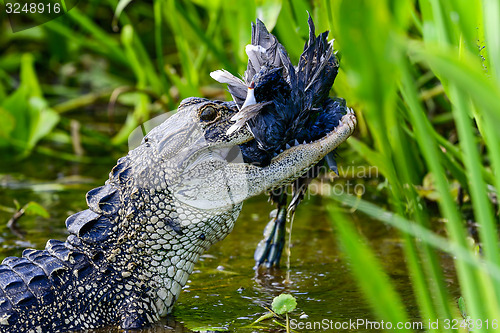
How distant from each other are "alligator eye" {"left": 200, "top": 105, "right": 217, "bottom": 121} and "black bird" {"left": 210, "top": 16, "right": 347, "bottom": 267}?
102 millimetres

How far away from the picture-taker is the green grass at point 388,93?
107cm

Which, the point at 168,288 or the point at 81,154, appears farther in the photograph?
the point at 81,154

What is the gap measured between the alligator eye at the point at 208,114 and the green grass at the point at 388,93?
57cm

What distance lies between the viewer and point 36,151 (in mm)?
5000

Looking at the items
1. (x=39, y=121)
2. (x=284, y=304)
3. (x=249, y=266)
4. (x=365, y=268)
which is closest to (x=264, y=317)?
(x=284, y=304)

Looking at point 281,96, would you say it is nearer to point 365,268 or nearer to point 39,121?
point 365,268

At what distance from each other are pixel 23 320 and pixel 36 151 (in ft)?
9.16

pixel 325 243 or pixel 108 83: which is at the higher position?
pixel 108 83

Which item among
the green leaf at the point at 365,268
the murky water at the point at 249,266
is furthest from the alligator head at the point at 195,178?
the green leaf at the point at 365,268

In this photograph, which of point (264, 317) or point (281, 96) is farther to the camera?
point (264, 317)

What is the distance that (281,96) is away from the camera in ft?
7.36

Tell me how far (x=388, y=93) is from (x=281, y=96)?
1.17 meters

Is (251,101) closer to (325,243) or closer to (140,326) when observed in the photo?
(140,326)

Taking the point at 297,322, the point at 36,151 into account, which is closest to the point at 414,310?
the point at 297,322
